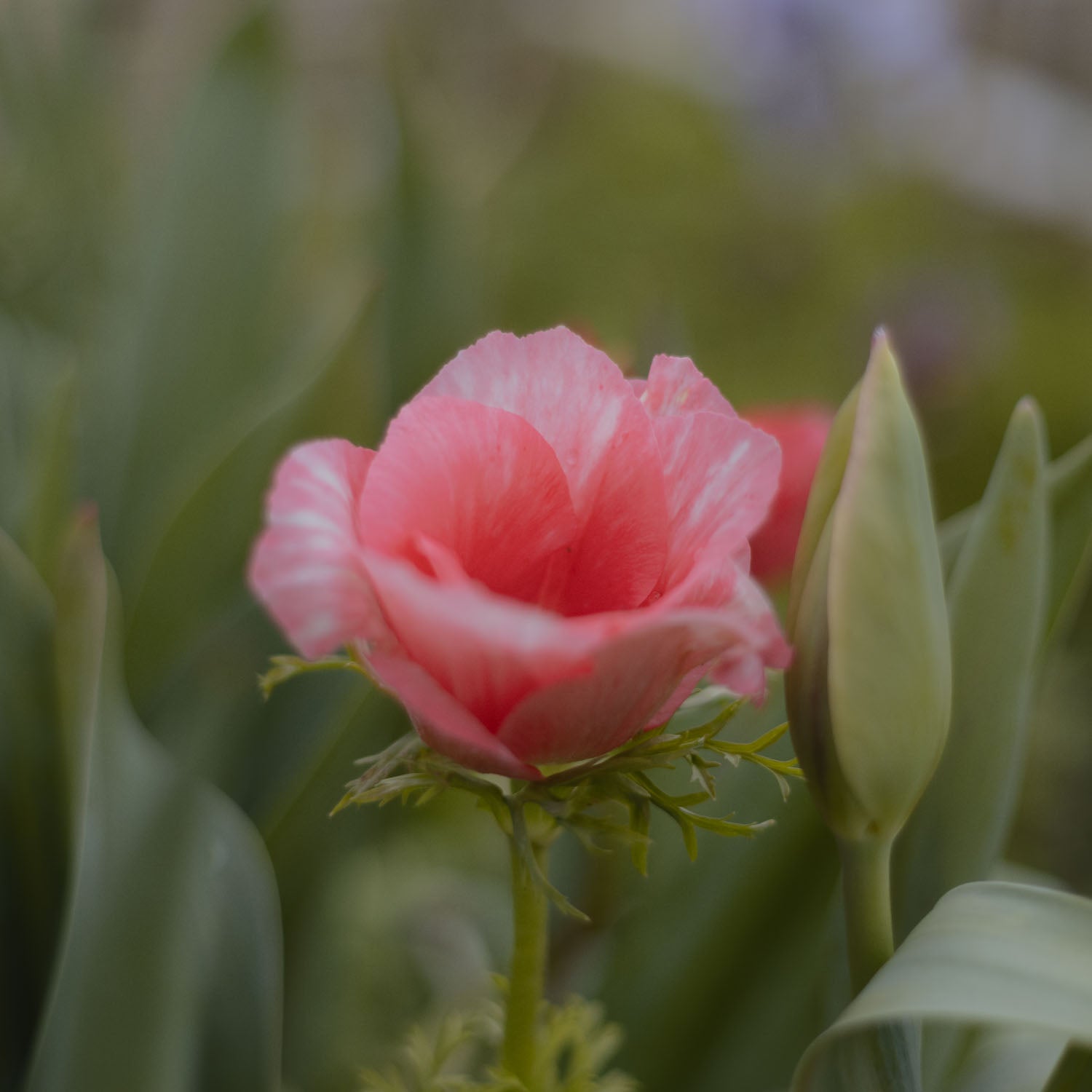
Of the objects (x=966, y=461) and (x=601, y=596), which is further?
(x=966, y=461)

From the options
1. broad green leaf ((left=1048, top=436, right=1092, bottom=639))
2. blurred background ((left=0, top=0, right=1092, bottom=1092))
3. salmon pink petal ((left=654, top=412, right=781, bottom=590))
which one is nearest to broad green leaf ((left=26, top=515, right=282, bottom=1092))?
blurred background ((left=0, top=0, right=1092, bottom=1092))

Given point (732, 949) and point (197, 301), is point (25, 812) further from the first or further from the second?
point (197, 301)

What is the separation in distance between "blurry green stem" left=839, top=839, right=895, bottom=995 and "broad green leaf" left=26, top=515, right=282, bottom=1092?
0.13 m

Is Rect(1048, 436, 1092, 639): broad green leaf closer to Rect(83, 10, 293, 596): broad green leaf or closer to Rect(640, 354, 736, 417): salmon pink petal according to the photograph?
Rect(640, 354, 736, 417): salmon pink petal

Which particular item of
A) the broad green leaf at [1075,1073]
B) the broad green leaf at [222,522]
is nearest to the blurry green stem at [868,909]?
the broad green leaf at [1075,1073]

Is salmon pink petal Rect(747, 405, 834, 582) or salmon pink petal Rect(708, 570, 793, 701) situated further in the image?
salmon pink petal Rect(747, 405, 834, 582)

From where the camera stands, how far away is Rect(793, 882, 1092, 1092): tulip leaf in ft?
0.62

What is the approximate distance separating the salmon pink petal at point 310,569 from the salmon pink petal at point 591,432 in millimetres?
40

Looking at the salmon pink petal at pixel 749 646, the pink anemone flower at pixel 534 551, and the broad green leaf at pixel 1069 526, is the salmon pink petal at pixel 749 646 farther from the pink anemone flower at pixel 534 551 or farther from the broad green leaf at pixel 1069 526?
the broad green leaf at pixel 1069 526

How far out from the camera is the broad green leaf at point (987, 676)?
278 mm

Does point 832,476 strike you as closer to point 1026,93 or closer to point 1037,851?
point 1037,851

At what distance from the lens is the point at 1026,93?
5.41ft

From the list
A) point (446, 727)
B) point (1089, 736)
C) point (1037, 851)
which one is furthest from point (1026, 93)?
point (446, 727)

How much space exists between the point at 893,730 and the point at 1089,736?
737mm
